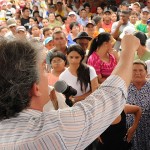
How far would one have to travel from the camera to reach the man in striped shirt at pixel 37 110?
0.98 metres

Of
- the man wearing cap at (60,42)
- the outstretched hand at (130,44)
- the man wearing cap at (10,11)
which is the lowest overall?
the man wearing cap at (10,11)

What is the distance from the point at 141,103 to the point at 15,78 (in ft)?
7.12

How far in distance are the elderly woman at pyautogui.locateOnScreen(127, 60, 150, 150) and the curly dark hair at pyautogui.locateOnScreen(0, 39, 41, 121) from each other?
211 centimetres

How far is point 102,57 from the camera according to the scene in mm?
4094

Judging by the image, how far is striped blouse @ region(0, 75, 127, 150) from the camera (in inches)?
38.2

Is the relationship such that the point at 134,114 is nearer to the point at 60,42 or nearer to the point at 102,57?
the point at 102,57

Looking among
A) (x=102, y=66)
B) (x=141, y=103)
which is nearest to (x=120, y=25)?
(x=102, y=66)

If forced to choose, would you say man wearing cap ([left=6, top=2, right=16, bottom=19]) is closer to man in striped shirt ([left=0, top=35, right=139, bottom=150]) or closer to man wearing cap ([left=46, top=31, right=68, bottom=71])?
man wearing cap ([left=46, top=31, right=68, bottom=71])

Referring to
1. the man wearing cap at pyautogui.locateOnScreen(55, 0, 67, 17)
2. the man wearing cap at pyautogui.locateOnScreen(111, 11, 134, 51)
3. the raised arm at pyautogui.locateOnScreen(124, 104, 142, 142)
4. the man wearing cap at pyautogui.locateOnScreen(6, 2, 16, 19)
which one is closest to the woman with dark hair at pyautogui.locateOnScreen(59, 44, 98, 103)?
the raised arm at pyautogui.locateOnScreen(124, 104, 142, 142)

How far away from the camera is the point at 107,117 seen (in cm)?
105

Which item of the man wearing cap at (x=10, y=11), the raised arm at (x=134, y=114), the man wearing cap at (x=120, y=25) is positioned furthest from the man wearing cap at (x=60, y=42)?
the man wearing cap at (x=10, y=11)

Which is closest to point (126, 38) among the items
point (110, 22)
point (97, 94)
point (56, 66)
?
point (97, 94)

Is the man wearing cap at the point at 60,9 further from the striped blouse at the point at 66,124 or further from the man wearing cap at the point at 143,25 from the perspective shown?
the striped blouse at the point at 66,124

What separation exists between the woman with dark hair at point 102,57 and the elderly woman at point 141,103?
829 millimetres
